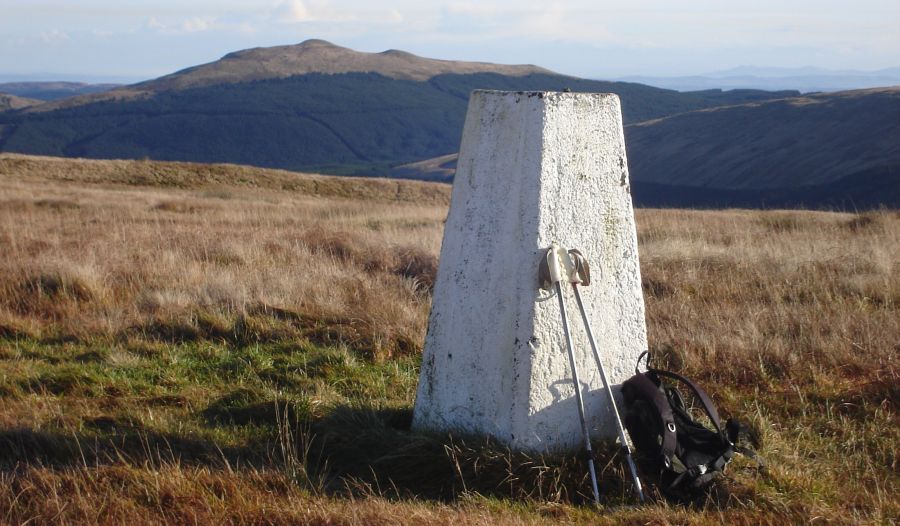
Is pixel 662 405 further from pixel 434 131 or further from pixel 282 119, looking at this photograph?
pixel 434 131

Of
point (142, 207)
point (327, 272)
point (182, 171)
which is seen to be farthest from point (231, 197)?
point (327, 272)

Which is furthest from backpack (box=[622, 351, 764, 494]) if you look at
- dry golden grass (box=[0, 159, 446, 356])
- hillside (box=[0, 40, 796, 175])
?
hillside (box=[0, 40, 796, 175])

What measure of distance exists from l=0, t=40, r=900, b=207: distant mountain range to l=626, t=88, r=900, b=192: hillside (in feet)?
0.62

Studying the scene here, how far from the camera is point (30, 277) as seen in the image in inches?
308

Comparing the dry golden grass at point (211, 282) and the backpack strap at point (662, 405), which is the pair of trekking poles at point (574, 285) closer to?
the backpack strap at point (662, 405)

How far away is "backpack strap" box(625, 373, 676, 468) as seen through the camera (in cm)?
366

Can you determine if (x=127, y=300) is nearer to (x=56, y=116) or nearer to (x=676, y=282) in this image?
(x=676, y=282)

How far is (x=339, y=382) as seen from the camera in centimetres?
538

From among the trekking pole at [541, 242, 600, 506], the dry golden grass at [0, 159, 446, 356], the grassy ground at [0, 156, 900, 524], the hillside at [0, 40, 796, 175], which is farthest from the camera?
the hillside at [0, 40, 796, 175]

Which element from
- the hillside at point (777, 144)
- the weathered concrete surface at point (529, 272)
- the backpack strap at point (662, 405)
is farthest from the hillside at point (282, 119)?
the backpack strap at point (662, 405)

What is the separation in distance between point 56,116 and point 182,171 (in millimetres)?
136886

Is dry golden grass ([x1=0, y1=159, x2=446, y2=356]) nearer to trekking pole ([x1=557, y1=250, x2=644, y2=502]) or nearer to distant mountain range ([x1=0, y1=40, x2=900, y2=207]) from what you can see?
trekking pole ([x1=557, y1=250, x2=644, y2=502])

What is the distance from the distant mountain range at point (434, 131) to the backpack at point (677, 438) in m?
42.7

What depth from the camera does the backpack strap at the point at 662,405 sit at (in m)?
3.66
